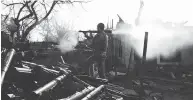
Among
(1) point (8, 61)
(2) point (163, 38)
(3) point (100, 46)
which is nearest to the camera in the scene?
(1) point (8, 61)

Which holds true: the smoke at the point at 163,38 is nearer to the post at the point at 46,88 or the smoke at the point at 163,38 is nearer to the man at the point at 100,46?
the man at the point at 100,46

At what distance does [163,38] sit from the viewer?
17.9 m

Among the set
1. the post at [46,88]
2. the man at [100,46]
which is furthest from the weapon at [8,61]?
the man at [100,46]

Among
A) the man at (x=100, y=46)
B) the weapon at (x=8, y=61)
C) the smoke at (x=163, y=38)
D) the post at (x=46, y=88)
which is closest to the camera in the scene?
the post at (x=46, y=88)

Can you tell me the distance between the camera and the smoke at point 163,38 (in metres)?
18.0

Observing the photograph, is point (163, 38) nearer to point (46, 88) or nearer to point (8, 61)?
point (46, 88)

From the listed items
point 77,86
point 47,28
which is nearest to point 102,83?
point 77,86

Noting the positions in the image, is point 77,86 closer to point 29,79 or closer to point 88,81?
point 88,81

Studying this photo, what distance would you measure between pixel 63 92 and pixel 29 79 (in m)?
1.02

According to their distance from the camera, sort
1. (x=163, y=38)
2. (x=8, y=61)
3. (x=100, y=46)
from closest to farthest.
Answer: (x=8, y=61) < (x=100, y=46) < (x=163, y=38)

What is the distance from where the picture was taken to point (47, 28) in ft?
231

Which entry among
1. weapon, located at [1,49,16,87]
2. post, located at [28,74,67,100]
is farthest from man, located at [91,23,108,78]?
weapon, located at [1,49,16,87]

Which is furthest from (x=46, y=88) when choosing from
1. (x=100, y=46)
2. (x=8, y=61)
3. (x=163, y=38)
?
(x=163, y=38)

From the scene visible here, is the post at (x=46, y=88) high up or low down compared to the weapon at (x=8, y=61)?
down
